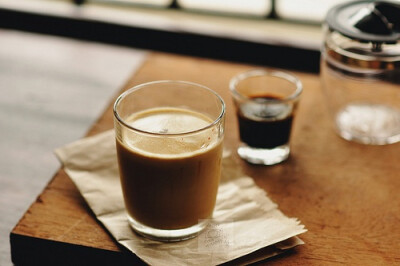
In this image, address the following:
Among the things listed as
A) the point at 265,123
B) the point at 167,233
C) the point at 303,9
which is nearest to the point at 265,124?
the point at 265,123

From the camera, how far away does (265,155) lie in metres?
0.84

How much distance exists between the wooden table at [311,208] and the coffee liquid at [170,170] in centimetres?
6

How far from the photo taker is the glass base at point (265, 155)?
84 cm

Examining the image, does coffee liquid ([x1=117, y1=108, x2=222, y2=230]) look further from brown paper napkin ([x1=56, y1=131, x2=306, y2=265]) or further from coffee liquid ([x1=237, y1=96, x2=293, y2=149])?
coffee liquid ([x1=237, y1=96, x2=293, y2=149])

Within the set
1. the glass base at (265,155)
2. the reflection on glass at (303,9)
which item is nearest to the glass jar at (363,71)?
the glass base at (265,155)

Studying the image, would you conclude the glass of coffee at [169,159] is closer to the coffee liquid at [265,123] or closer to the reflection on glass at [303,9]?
the coffee liquid at [265,123]

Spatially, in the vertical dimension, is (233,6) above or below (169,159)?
below

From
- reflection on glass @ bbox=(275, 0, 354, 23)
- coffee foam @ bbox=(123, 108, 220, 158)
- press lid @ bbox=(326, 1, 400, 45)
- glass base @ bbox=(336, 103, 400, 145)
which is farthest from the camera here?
reflection on glass @ bbox=(275, 0, 354, 23)

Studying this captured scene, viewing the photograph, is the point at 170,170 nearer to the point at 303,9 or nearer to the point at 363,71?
the point at 363,71

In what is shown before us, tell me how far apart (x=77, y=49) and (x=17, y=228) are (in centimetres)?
60

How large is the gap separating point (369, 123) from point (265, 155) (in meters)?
0.22

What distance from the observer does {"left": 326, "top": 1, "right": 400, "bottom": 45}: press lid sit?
804 millimetres

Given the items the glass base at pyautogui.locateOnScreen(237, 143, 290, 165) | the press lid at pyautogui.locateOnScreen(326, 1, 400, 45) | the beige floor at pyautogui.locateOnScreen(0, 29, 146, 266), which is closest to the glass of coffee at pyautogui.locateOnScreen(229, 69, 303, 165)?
the glass base at pyautogui.locateOnScreen(237, 143, 290, 165)

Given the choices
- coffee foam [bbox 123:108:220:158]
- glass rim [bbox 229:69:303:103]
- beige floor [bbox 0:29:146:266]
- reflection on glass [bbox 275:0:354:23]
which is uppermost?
coffee foam [bbox 123:108:220:158]
